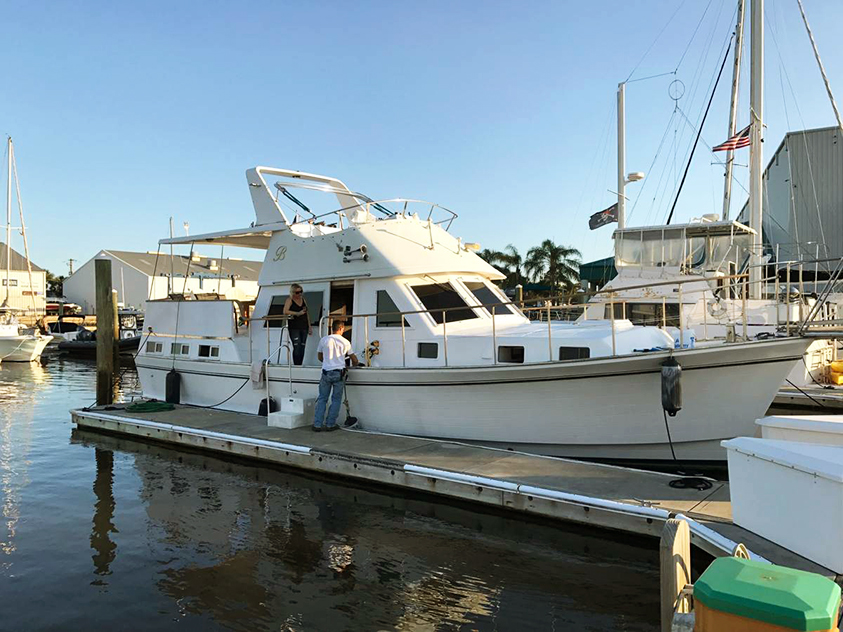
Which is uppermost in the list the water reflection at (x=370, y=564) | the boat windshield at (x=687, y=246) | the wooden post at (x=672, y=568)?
the boat windshield at (x=687, y=246)

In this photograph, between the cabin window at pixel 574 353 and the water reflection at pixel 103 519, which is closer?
the water reflection at pixel 103 519

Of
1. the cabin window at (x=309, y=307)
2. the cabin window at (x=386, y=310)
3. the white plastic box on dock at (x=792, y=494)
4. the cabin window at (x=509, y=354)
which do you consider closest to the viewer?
the white plastic box on dock at (x=792, y=494)

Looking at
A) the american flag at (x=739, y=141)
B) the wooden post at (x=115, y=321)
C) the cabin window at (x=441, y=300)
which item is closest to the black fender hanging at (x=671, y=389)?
the cabin window at (x=441, y=300)

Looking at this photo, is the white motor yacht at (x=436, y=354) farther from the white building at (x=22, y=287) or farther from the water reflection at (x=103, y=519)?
the white building at (x=22, y=287)

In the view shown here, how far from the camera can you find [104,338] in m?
12.7

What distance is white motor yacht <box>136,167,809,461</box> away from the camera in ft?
22.3

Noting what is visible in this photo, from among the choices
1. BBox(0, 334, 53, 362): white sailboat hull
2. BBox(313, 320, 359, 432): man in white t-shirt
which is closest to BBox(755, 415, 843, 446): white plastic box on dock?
BBox(313, 320, 359, 432): man in white t-shirt

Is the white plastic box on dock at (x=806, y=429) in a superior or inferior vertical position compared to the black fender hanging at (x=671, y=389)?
inferior

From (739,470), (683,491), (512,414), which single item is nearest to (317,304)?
(512,414)

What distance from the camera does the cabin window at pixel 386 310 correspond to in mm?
8844

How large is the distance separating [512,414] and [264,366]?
14.1 ft

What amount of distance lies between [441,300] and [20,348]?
28698mm

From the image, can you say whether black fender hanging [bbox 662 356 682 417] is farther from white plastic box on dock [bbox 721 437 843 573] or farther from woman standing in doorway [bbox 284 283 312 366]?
woman standing in doorway [bbox 284 283 312 366]

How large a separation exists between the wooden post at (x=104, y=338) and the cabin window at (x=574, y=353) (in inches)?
372
